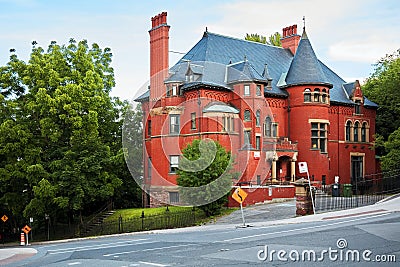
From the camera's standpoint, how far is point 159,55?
4422 cm

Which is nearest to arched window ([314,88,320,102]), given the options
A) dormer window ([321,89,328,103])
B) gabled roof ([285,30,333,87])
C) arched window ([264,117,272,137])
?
dormer window ([321,89,328,103])

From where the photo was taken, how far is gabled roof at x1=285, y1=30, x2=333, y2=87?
4722 centimetres

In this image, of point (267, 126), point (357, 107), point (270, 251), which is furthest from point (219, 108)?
point (270, 251)

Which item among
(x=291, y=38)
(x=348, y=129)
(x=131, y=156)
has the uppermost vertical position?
(x=291, y=38)

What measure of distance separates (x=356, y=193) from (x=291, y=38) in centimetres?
2506

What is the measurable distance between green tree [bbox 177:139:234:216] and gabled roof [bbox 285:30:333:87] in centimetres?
1476

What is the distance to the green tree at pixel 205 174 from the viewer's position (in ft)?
115

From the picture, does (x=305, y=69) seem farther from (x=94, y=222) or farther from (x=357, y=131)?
(x=94, y=222)

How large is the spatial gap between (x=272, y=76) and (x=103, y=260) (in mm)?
35697

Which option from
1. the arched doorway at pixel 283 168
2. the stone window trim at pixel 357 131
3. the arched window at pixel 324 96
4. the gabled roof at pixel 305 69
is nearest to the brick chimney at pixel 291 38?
the gabled roof at pixel 305 69

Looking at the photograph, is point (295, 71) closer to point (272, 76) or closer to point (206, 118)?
point (272, 76)

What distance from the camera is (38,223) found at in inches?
1789

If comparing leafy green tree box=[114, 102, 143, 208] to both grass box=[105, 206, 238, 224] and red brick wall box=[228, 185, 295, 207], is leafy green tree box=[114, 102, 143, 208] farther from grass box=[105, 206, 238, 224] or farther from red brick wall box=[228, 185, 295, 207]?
red brick wall box=[228, 185, 295, 207]

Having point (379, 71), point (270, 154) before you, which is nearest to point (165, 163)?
point (270, 154)
